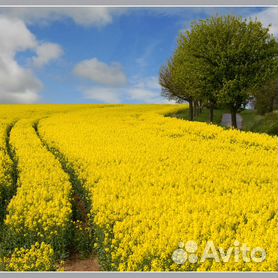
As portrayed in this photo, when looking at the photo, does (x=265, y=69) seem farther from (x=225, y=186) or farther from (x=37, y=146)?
(x=225, y=186)

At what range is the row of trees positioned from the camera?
33.3m

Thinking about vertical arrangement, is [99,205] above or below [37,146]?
below

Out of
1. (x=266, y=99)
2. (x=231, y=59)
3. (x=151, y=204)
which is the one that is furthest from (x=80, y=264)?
(x=266, y=99)

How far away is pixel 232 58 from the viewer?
33906 mm

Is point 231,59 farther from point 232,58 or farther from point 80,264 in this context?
point 80,264

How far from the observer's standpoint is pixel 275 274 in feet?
18.6

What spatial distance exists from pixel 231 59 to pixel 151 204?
2763 cm

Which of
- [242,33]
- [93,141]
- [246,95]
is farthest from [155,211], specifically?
[242,33]

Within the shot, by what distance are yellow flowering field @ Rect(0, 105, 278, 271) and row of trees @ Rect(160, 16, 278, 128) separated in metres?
17.5

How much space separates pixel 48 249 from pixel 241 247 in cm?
454

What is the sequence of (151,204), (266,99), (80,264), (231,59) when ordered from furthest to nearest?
(266,99), (231,59), (80,264), (151,204)

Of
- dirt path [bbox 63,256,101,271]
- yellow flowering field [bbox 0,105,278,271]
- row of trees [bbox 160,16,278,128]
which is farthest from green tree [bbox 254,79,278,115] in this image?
dirt path [bbox 63,256,101,271]

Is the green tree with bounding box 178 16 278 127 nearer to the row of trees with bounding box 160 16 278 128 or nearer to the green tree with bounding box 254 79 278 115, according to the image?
the row of trees with bounding box 160 16 278 128

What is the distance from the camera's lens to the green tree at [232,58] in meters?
33.3
